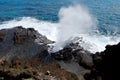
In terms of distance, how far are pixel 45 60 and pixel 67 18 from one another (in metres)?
17.8

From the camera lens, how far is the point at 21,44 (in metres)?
26.9

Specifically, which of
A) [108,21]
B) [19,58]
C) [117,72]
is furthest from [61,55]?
[108,21]

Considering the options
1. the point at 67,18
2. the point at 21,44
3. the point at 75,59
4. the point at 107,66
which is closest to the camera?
the point at 107,66

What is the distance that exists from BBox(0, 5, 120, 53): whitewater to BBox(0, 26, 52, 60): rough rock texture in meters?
2.99

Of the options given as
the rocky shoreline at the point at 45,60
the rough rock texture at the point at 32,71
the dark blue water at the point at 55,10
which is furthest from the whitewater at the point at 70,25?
the rough rock texture at the point at 32,71

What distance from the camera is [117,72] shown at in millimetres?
20859

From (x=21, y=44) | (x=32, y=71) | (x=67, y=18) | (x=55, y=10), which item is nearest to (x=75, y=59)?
(x=32, y=71)

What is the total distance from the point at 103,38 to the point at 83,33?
2712 millimetres

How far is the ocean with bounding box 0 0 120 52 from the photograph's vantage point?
34.5 metres

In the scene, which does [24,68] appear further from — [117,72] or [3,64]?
[117,72]

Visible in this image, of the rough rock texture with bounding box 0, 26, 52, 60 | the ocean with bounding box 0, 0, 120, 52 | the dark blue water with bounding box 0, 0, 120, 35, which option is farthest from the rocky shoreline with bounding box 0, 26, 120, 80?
the dark blue water with bounding box 0, 0, 120, 35

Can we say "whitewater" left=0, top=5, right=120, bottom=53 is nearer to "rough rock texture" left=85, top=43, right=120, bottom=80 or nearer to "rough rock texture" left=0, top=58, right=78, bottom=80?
"rough rock texture" left=0, top=58, right=78, bottom=80

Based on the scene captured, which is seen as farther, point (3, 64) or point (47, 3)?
point (47, 3)

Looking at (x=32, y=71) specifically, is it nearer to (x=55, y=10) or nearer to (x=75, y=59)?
(x=75, y=59)
